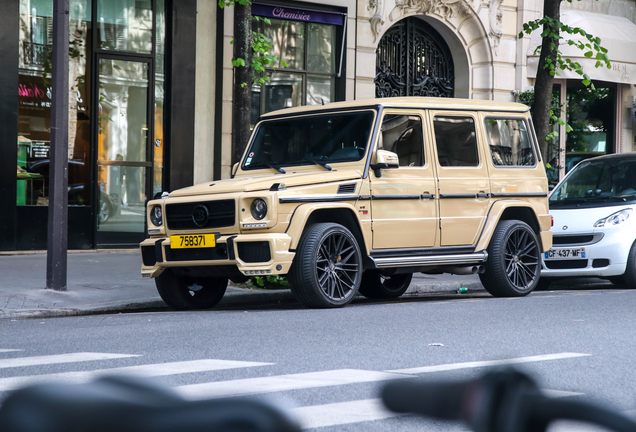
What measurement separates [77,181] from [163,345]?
28.6 feet

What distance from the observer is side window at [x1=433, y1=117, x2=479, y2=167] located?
9.31m

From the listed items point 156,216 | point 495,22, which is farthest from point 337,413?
point 495,22

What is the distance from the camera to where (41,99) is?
1344cm

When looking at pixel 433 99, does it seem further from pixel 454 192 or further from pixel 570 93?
pixel 570 93

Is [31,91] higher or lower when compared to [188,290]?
higher

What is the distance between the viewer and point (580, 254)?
11.1 metres

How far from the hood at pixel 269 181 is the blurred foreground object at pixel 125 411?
7.38 metres

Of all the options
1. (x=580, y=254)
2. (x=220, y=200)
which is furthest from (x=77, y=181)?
(x=580, y=254)

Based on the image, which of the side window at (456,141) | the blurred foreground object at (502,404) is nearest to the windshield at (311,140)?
the side window at (456,141)

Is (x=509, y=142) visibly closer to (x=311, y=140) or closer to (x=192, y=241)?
(x=311, y=140)

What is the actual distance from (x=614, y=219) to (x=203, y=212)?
5694 mm

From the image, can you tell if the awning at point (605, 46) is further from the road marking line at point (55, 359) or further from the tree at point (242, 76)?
the road marking line at point (55, 359)

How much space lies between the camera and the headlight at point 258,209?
7.79 metres

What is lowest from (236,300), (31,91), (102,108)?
Result: (236,300)
